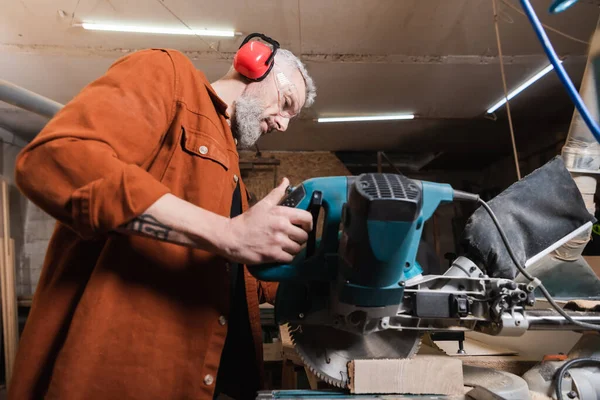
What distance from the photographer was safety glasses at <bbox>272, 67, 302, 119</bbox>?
1.34 metres

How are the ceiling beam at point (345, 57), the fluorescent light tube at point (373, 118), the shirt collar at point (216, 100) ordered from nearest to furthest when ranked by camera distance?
1. the shirt collar at point (216, 100)
2. the ceiling beam at point (345, 57)
3. the fluorescent light tube at point (373, 118)

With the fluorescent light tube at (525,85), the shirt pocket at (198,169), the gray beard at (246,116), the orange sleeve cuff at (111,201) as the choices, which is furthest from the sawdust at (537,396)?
the fluorescent light tube at (525,85)

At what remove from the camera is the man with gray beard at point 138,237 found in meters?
0.64

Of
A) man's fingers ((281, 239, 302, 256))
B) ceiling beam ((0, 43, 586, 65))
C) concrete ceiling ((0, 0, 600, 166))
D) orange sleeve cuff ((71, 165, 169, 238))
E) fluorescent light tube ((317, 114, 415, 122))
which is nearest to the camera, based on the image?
orange sleeve cuff ((71, 165, 169, 238))

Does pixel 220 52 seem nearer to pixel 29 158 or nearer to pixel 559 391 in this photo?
pixel 29 158

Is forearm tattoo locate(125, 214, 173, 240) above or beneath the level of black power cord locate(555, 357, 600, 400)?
above

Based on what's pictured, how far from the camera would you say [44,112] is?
3.71 ft

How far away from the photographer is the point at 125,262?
31.3 inches

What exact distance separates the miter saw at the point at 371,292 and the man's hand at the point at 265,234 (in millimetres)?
67

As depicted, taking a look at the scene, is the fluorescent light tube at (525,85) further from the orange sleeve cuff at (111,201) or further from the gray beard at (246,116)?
the orange sleeve cuff at (111,201)

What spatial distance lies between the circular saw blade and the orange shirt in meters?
0.20

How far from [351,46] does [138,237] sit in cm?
237

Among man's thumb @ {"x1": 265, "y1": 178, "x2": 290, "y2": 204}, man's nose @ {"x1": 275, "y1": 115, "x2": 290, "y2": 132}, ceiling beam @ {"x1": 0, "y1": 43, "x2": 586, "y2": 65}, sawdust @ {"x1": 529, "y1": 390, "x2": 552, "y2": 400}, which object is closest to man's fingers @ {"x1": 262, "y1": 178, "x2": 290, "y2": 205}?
man's thumb @ {"x1": 265, "y1": 178, "x2": 290, "y2": 204}

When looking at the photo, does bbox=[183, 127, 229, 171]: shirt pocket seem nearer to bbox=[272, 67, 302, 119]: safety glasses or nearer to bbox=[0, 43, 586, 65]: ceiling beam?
bbox=[272, 67, 302, 119]: safety glasses
